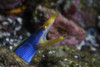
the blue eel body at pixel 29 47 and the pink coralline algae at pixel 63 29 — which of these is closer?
the blue eel body at pixel 29 47

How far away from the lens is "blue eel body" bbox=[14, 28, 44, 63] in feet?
6.35

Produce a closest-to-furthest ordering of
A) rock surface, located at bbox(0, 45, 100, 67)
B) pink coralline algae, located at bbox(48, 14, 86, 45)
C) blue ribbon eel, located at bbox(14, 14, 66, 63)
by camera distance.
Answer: blue ribbon eel, located at bbox(14, 14, 66, 63) < rock surface, located at bbox(0, 45, 100, 67) < pink coralline algae, located at bbox(48, 14, 86, 45)

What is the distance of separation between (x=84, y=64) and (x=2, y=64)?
4.47 feet

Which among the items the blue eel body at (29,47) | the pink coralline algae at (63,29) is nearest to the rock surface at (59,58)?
the blue eel body at (29,47)

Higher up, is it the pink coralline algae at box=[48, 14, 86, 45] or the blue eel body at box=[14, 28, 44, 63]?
the blue eel body at box=[14, 28, 44, 63]

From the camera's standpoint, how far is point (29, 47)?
6.63 ft

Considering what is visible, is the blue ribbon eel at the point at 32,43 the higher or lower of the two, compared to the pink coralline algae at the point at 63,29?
higher

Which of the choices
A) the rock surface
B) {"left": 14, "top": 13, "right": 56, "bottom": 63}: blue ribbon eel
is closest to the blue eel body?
{"left": 14, "top": 13, "right": 56, "bottom": 63}: blue ribbon eel

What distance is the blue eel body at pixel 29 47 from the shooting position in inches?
76.2

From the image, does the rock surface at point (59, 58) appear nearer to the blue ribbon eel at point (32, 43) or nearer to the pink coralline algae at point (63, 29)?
the blue ribbon eel at point (32, 43)

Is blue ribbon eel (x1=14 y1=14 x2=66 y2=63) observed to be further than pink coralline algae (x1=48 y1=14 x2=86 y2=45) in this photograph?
No

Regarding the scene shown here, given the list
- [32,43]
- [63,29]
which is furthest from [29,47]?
[63,29]

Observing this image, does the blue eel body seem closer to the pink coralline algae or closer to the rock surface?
the rock surface

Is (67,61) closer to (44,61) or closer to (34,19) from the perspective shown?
(44,61)
